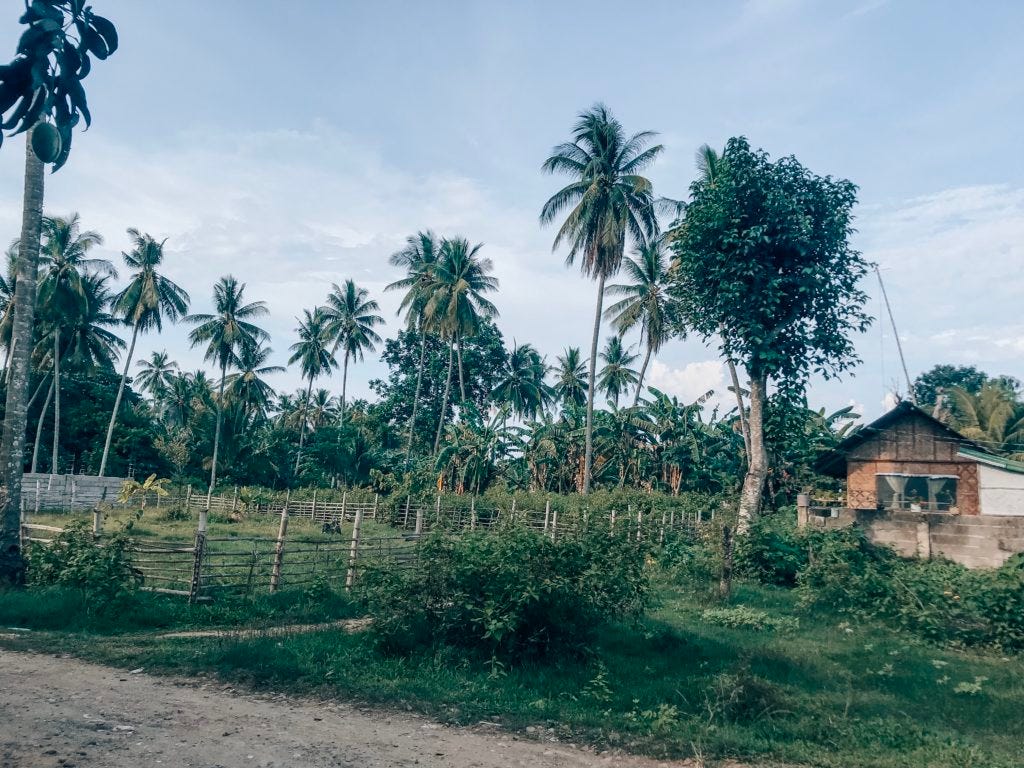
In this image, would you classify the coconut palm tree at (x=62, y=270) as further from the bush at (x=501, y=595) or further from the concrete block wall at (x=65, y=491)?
the bush at (x=501, y=595)

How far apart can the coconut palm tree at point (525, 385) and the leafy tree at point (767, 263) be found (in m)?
25.2

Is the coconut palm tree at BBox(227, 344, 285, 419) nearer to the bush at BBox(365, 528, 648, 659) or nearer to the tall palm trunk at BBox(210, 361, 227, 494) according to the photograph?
the tall palm trunk at BBox(210, 361, 227, 494)

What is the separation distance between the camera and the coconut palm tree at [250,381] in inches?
1716

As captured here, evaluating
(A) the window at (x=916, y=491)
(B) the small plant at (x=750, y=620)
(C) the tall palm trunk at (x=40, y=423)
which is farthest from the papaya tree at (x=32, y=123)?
(C) the tall palm trunk at (x=40, y=423)

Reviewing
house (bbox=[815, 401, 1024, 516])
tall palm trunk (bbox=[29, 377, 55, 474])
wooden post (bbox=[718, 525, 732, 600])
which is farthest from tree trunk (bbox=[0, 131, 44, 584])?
tall palm trunk (bbox=[29, 377, 55, 474])

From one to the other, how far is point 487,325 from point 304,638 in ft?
130

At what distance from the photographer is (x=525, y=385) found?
45.7 meters

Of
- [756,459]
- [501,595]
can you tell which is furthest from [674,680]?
[756,459]

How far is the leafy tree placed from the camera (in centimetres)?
1958

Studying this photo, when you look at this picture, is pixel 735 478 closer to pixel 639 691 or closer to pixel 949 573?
pixel 949 573

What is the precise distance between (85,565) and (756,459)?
16268mm

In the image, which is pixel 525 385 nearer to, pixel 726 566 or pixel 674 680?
pixel 726 566

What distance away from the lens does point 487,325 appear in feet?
159

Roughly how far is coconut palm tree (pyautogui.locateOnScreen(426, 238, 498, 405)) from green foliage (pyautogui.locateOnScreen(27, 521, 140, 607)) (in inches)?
1007
